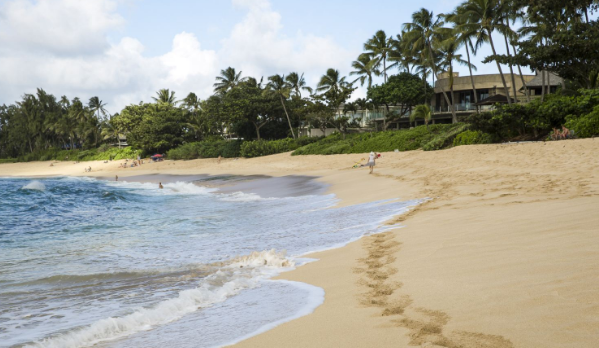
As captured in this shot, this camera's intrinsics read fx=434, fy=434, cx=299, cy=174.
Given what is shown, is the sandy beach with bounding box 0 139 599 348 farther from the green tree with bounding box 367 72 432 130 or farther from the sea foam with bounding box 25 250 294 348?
the green tree with bounding box 367 72 432 130

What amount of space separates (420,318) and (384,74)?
157 ft

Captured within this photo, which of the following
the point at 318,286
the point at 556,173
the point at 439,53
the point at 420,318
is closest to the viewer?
the point at 420,318

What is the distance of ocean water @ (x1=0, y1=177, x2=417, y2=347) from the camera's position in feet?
12.9

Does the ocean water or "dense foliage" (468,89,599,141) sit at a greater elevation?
"dense foliage" (468,89,599,141)

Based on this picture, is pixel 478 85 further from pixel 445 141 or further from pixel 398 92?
pixel 445 141

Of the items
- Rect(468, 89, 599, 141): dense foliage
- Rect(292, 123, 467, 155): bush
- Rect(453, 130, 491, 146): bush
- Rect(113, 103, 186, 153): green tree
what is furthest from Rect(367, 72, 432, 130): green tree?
Rect(113, 103, 186, 153): green tree

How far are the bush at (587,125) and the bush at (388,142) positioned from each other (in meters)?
8.08

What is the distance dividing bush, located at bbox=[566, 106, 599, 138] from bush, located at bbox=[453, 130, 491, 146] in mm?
4482

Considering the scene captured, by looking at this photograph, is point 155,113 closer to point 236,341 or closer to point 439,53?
point 439,53

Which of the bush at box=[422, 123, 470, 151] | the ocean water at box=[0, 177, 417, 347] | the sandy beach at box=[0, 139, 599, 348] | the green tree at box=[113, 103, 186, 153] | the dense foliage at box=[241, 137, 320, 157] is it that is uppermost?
the green tree at box=[113, 103, 186, 153]

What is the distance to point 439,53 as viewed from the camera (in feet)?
146

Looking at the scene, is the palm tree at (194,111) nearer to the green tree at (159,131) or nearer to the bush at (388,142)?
the green tree at (159,131)

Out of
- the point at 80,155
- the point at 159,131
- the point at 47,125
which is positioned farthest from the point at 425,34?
the point at 47,125

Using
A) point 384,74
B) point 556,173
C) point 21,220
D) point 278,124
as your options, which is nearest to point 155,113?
point 278,124
